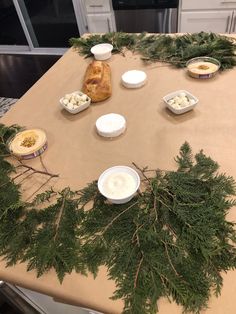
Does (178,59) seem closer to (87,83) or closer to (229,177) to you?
(87,83)

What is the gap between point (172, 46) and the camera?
4.70 ft

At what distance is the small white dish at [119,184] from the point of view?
781 millimetres

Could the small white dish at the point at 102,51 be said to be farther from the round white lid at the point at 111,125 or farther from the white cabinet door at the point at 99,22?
the white cabinet door at the point at 99,22

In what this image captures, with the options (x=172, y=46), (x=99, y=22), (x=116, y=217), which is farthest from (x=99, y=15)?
(x=116, y=217)

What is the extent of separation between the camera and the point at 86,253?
69 cm

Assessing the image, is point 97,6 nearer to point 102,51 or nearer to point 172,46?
point 102,51

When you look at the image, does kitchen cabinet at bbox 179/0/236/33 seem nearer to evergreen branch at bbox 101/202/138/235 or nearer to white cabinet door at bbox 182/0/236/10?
white cabinet door at bbox 182/0/236/10

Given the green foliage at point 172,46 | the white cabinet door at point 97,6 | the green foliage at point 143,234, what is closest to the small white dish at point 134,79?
the green foliage at point 172,46

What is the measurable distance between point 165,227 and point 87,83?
0.78 m

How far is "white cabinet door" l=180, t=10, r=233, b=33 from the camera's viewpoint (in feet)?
7.35

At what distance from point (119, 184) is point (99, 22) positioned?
2.24 meters

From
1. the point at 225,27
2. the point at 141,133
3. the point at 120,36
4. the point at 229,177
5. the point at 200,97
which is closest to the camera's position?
the point at 229,177

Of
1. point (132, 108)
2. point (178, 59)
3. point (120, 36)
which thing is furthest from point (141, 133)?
point (120, 36)

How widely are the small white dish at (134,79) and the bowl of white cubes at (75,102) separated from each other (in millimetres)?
213
